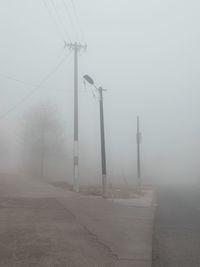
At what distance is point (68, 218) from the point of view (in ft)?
50.7

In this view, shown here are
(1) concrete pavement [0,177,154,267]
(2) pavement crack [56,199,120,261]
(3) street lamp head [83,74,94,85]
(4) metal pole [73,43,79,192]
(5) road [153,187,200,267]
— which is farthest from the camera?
(4) metal pole [73,43,79,192]

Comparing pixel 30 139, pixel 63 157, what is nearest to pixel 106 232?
pixel 30 139

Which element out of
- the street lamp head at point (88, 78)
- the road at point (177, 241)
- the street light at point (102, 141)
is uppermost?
the street lamp head at point (88, 78)

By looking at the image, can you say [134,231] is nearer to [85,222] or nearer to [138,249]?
[85,222]

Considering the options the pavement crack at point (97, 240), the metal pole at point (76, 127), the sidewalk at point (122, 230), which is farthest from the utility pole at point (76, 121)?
the pavement crack at point (97, 240)

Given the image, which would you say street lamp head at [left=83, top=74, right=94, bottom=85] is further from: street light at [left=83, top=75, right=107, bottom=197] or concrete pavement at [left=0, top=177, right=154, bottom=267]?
concrete pavement at [left=0, top=177, right=154, bottom=267]

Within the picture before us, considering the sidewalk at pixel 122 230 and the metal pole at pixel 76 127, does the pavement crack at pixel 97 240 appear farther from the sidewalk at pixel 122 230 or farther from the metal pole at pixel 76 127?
the metal pole at pixel 76 127

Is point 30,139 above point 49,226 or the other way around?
above

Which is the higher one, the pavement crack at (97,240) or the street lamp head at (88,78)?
the street lamp head at (88,78)

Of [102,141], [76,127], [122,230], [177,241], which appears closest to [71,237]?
[122,230]

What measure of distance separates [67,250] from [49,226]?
3.31 meters

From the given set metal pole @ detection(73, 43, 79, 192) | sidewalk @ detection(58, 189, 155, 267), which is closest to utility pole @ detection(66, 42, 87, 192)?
metal pole @ detection(73, 43, 79, 192)

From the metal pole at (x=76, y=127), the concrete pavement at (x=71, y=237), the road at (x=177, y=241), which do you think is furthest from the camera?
the metal pole at (x=76, y=127)

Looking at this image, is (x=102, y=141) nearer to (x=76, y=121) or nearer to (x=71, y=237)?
(x=76, y=121)
